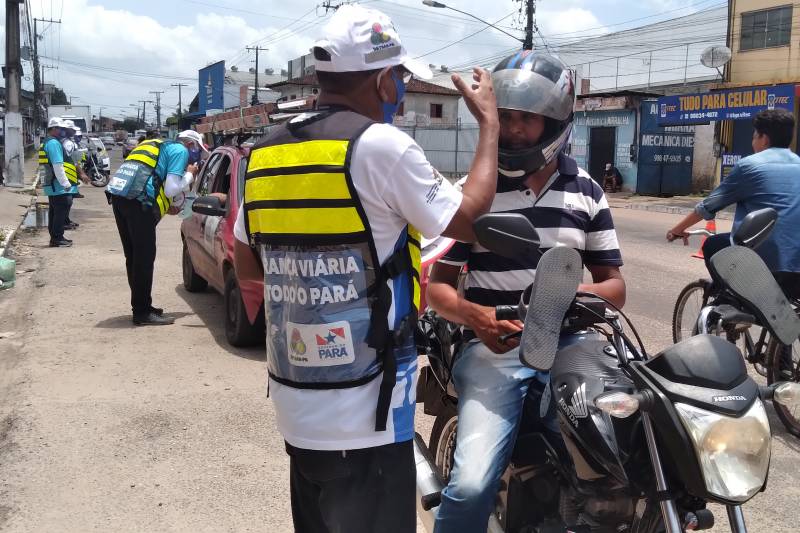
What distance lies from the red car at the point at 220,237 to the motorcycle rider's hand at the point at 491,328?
131 inches

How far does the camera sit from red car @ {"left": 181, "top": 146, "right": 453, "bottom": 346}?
6.62 metres

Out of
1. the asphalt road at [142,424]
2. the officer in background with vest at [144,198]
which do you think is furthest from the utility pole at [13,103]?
the officer in background with vest at [144,198]

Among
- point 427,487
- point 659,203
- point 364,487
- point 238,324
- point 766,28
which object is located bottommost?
point 238,324

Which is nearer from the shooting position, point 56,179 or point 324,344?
point 324,344

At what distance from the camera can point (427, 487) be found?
2869 mm

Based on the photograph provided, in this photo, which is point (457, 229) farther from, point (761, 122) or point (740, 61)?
point (740, 61)

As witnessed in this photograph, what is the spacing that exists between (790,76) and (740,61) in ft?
6.65

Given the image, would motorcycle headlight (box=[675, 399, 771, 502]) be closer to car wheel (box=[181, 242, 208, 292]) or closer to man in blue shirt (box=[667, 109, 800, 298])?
man in blue shirt (box=[667, 109, 800, 298])

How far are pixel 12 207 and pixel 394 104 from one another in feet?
59.3

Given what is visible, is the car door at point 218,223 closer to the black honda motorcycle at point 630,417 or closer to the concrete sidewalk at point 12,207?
the concrete sidewalk at point 12,207

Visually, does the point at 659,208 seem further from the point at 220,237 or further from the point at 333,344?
the point at 333,344

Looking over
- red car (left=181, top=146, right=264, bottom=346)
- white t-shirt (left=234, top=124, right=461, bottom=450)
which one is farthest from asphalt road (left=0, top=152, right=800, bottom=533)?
white t-shirt (left=234, top=124, right=461, bottom=450)

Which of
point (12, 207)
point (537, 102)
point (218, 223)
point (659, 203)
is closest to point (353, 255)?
point (537, 102)

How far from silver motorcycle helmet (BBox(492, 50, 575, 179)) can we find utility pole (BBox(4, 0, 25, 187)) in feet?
76.3
